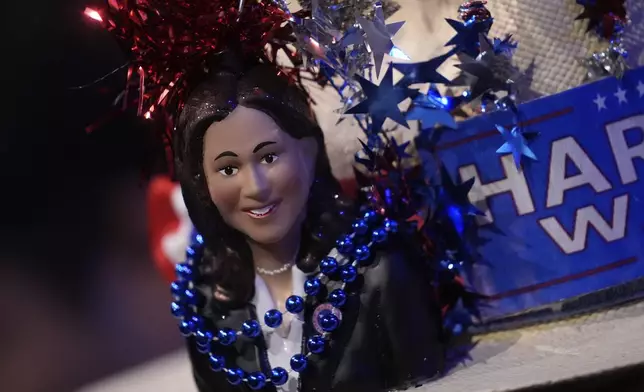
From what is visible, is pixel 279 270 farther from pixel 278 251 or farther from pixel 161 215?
pixel 161 215

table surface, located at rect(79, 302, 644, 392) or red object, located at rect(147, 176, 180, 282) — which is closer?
table surface, located at rect(79, 302, 644, 392)

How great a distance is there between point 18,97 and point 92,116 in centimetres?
11

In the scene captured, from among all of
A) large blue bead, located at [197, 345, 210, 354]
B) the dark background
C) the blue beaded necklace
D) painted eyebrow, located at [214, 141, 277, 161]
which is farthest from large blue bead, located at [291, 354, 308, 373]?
the dark background

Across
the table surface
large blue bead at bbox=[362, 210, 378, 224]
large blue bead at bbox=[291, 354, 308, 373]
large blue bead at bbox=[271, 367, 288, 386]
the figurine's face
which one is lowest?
the table surface

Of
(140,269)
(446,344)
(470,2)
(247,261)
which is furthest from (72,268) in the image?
(470,2)

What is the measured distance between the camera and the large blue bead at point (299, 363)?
66cm

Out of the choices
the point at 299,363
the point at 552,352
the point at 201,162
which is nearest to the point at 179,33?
the point at 201,162

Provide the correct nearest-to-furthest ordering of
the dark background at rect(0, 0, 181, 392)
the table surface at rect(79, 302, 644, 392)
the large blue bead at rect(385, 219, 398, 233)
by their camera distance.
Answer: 1. the table surface at rect(79, 302, 644, 392)
2. the large blue bead at rect(385, 219, 398, 233)
3. the dark background at rect(0, 0, 181, 392)

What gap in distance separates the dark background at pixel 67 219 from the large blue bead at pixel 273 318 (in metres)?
0.53

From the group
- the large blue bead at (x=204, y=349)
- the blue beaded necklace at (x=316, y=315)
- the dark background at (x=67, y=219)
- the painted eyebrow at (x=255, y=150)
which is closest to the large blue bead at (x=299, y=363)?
the blue beaded necklace at (x=316, y=315)

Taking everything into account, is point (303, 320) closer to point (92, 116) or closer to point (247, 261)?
point (247, 261)

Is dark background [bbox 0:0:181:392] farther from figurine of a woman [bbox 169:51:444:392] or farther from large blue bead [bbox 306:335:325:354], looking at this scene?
large blue bead [bbox 306:335:325:354]

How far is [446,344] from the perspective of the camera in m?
0.74

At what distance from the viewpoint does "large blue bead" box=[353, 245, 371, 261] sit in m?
0.67
